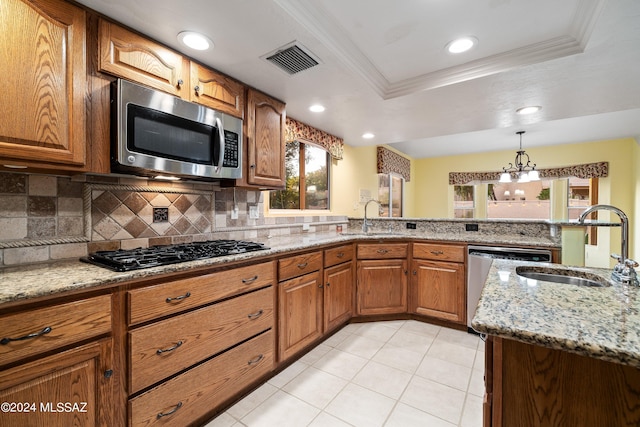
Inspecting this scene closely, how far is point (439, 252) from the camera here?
106 inches

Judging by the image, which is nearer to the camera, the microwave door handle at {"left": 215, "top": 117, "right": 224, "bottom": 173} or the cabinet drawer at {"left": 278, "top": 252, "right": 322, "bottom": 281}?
the microwave door handle at {"left": 215, "top": 117, "right": 224, "bottom": 173}

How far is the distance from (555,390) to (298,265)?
5.10 ft

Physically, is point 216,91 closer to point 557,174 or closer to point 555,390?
point 555,390

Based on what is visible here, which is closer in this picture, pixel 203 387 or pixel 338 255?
pixel 203 387

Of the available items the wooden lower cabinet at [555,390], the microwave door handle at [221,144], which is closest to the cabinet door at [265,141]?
the microwave door handle at [221,144]

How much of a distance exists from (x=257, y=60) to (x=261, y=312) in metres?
1.62

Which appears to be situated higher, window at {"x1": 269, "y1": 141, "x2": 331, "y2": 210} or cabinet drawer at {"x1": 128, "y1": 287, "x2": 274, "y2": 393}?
window at {"x1": 269, "y1": 141, "x2": 331, "y2": 210}

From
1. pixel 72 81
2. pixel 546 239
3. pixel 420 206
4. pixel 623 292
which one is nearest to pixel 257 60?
pixel 72 81

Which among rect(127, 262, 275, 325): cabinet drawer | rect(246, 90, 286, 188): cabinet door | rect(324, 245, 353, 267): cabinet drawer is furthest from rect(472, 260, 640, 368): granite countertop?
rect(246, 90, 286, 188): cabinet door

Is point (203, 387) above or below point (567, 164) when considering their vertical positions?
below

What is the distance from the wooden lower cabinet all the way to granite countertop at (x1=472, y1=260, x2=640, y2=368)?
73 millimetres

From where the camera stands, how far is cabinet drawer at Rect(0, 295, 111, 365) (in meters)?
0.88

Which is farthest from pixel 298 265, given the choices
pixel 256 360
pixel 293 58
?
pixel 293 58

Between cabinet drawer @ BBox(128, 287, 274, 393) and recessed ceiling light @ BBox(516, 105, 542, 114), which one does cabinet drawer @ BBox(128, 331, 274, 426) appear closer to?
cabinet drawer @ BBox(128, 287, 274, 393)
